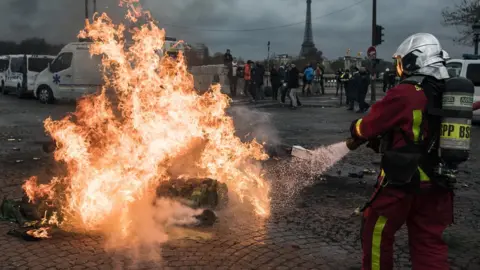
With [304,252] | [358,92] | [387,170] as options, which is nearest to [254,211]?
[304,252]

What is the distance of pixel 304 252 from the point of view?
453 centimetres

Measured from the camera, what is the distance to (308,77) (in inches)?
1048

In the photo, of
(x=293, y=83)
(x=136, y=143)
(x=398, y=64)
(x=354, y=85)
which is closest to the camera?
(x=398, y=64)

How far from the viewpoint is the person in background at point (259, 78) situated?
77.3ft

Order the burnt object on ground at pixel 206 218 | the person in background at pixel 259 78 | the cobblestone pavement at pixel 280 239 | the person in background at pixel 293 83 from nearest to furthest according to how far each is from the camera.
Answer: the cobblestone pavement at pixel 280 239
the burnt object on ground at pixel 206 218
the person in background at pixel 293 83
the person in background at pixel 259 78

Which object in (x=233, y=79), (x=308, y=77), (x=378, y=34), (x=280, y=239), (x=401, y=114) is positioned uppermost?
(x=378, y=34)

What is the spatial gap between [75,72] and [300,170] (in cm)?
1416

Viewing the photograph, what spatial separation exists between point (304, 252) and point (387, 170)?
5.39 feet

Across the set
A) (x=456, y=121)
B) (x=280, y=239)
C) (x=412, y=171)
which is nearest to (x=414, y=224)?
(x=412, y=171)

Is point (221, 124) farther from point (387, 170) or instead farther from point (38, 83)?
point (38, 83)

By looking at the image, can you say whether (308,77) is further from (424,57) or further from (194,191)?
(424,57)

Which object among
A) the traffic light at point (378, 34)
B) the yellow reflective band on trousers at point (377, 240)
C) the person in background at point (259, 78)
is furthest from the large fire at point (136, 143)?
the traffic light at point (378, 34)

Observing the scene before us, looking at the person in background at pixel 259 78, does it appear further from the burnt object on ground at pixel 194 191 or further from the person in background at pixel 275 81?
the burnt object on ground at pixel 194 191

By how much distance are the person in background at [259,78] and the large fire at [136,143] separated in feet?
53.7
